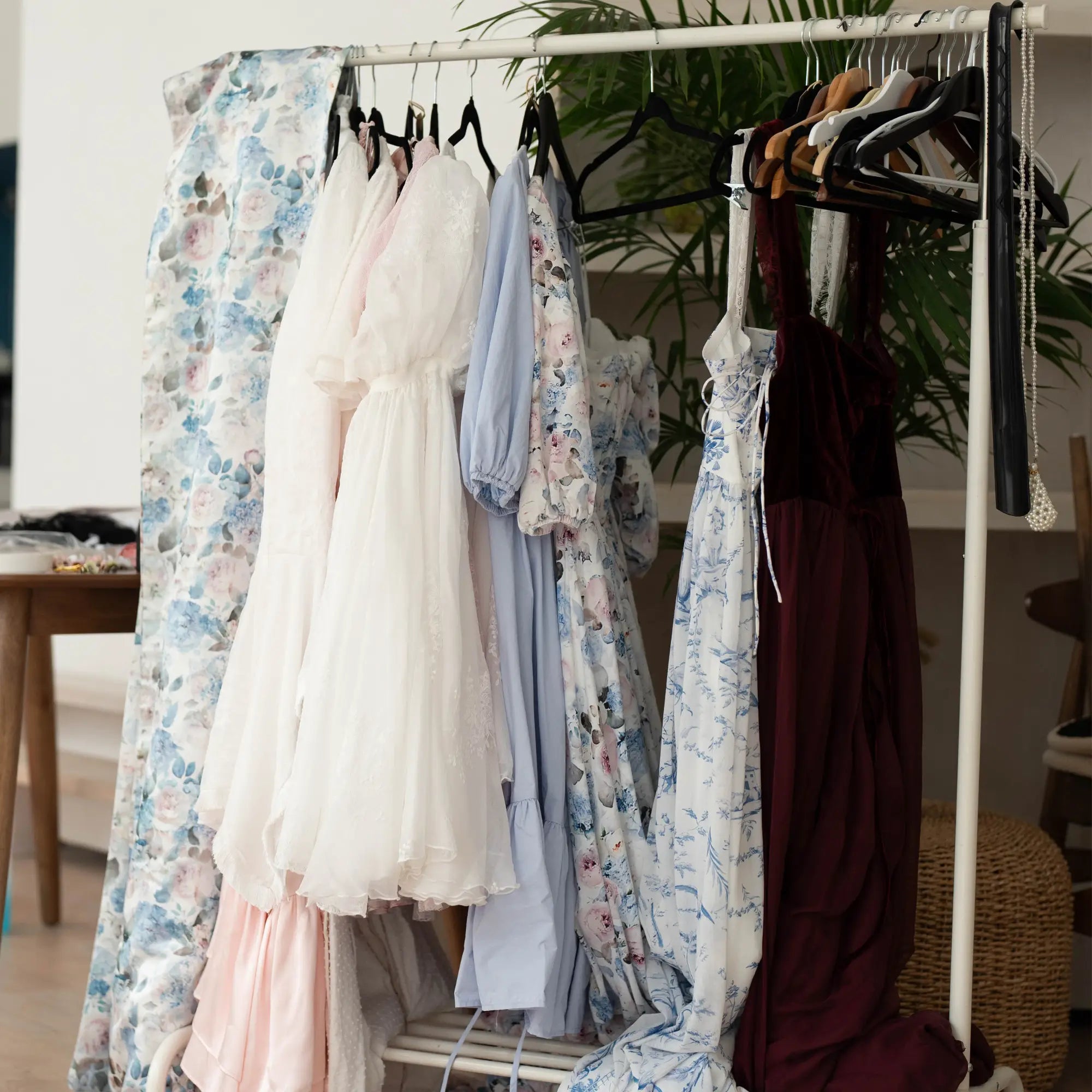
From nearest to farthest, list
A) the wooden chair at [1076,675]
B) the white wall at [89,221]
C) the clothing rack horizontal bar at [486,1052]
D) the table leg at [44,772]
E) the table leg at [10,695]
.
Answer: the clothing rack horizontal bar at [486,1052] < the table leg at [10,695] < the wooden chair at [1076,675] < the table leg at [44,772] < the white wall at [89,221]

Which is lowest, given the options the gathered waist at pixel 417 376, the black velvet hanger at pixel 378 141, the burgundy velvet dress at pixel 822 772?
the burgundy velvet dress at pixel 822 772

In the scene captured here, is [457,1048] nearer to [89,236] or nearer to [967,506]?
[967,506]

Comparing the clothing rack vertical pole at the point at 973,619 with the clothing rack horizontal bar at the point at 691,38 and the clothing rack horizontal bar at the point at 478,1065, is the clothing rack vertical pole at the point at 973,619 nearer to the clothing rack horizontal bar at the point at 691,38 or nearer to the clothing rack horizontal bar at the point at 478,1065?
the clothing rack horizontal bar at the point at 691,38

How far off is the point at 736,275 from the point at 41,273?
252 centimetres

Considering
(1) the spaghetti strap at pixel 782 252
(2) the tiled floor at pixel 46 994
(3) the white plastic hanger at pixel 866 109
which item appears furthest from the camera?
(2) the tiled floor at pixel 46 994

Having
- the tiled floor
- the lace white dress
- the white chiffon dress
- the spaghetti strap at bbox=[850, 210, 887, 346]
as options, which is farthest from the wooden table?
the spaghetti strap at bbox=[850, 210, 887, 346]

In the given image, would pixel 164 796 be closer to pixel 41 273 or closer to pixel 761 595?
pixel 761 595

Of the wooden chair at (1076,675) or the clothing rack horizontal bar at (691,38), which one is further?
the wooden chair at (1076,675)

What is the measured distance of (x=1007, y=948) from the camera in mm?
2064

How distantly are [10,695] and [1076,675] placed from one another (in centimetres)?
199

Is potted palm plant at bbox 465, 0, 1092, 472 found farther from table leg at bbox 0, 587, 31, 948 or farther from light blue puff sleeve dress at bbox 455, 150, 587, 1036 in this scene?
table leg at bbox 0, 587, 31, 948

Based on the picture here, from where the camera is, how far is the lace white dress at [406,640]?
56.7 inches

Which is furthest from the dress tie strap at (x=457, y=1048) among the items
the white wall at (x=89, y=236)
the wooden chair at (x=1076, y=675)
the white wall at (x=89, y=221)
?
the white wall at (x=89, y=221)

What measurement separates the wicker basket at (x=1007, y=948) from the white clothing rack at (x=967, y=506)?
38 cm
